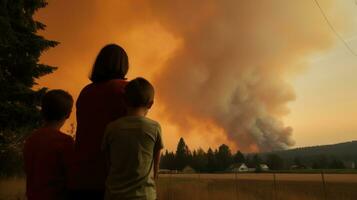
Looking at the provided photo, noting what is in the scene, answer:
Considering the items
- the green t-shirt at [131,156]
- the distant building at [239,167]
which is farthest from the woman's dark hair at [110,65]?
the distant building at [239,167]

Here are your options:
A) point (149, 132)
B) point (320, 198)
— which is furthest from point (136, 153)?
point (320, 198)

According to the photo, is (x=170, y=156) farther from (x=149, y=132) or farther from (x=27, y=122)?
(x=149, y=132)

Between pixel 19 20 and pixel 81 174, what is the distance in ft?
36.2

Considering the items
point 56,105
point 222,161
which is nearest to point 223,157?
point 222,161

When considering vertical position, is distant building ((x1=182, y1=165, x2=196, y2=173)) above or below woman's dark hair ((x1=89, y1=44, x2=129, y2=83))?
above

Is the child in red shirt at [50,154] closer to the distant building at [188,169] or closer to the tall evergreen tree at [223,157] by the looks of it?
the distant building at [188,169]

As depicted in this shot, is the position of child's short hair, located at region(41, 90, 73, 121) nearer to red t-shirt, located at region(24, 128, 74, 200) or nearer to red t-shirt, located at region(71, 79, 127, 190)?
red t-shirt, located at region(24, 128, 74, 200)

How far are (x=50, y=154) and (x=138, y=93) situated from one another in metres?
0.71

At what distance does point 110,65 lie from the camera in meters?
2.16

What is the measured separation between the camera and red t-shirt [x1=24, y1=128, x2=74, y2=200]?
2145 mm

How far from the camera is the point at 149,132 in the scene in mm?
1893

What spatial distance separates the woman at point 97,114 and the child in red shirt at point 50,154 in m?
0.16

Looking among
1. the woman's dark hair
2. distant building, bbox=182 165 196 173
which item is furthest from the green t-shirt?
distant building, bbox=182 165 196 173

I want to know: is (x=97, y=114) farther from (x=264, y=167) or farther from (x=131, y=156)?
(x=264, y=167)
